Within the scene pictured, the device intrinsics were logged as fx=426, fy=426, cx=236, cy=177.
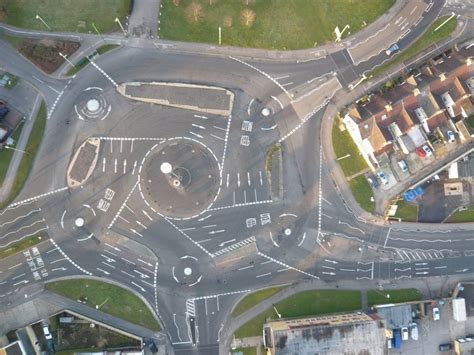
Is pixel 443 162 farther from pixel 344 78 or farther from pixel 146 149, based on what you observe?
pixel 146 149

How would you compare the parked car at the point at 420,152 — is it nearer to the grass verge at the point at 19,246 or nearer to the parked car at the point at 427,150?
the parked car at the point at 427,150

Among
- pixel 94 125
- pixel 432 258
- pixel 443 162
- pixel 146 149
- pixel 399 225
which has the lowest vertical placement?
pixel 432 258

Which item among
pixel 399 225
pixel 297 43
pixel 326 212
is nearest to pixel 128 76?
pixel 297 43

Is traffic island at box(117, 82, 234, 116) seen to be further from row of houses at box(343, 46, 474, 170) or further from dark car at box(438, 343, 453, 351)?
dark car at box(438, 343, 453, 351)

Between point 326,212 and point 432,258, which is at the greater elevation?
point 326,212

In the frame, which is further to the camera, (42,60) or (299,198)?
(299,198)

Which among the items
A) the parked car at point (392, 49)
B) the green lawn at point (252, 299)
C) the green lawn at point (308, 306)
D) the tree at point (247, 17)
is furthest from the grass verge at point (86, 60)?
the green lawn at point (308, 306)

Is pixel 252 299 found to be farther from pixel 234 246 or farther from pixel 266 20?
pixel 266 20
